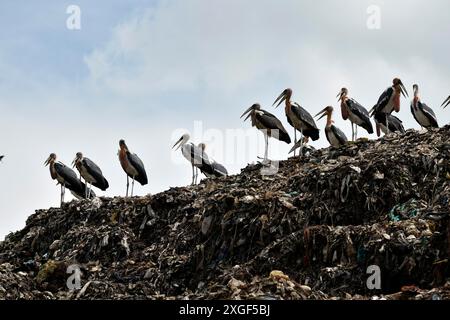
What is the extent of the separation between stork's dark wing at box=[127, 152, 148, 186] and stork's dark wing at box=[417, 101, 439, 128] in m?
6.89

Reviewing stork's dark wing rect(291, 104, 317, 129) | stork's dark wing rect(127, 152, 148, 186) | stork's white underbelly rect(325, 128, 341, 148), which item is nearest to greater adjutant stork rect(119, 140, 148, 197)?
stork's dark wing rect(127, 152, 148, 186)

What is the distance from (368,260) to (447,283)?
5.85 ft

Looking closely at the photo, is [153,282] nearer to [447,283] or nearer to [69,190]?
[447,283]

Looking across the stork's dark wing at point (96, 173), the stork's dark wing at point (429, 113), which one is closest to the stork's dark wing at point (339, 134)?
the stork's dark wing at point (429, 113)

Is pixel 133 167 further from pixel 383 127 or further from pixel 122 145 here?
pixel 383 127

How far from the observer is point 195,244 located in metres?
16.9

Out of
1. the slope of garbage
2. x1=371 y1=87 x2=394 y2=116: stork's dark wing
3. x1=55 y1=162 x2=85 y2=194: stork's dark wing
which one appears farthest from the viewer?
x1=55 y1=162 x2=85 y2=194: stork's dark wing

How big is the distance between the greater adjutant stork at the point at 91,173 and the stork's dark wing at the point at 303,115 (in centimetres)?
508

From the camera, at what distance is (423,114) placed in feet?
78.4

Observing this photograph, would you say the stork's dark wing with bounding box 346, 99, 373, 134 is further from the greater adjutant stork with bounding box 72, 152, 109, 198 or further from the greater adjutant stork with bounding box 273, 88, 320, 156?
the greater adjutant stork with bounding box 72, 152, 109, 198

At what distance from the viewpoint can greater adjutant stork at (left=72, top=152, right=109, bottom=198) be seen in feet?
82.3
